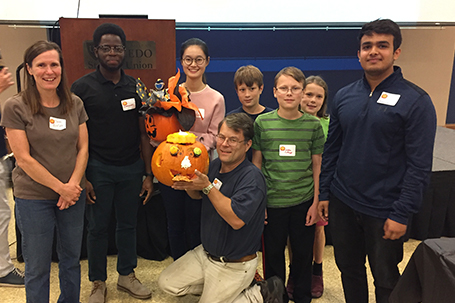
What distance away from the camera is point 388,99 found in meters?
1.68

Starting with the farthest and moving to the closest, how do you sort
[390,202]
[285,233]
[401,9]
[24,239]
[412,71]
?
[412,71] < [401,9] < [285,233] < [24,239] < [390,202]

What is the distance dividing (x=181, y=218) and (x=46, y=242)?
2.66 ft

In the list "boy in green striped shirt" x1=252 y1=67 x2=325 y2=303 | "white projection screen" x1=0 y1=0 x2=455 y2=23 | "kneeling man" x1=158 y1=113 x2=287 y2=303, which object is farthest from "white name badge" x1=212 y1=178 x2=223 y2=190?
"white projection screen" x1=0 y1=0 x2=455 y2=23

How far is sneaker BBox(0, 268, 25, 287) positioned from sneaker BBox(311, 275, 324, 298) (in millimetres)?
2096

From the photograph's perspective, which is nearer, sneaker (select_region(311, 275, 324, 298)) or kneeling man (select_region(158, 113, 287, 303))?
kneeling man (select_region(158, 113, 287, 303))

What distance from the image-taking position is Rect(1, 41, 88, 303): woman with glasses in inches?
69.7

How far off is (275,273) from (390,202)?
2.92ft

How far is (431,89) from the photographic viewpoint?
18.9 feet

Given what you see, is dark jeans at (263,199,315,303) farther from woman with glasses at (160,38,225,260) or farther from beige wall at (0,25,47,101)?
beige wall at (0,25,47,101)

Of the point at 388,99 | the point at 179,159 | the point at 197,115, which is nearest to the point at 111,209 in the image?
the point at 179,159

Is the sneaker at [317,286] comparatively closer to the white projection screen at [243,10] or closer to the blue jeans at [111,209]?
the blue jeans at [111,209]

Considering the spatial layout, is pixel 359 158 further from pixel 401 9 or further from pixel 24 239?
pixel 401 9

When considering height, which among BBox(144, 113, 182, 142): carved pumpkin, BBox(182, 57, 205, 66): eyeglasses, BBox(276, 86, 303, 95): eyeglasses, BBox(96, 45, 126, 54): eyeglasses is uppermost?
BBox(96, 45, 126, 54): eyeglasses

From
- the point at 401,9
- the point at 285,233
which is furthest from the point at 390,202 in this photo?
the point at 401,9
